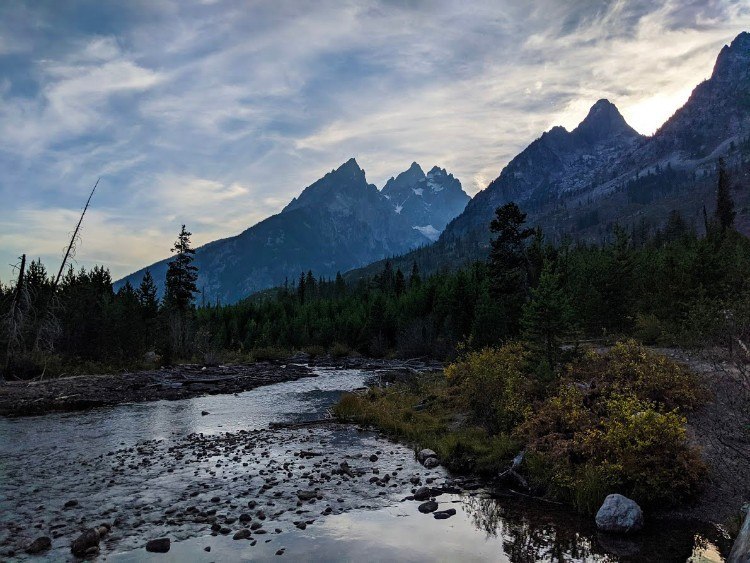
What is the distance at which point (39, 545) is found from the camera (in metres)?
11.0

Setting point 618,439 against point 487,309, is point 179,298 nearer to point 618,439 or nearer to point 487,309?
point 487,309

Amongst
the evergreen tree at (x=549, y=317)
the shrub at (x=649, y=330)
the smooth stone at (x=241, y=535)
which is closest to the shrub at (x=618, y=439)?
the evergreen tree at (x=549, y=317)

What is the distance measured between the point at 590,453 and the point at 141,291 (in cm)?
8105

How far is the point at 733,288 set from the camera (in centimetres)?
3566

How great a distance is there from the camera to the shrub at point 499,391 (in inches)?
795

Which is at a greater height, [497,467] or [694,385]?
[694,385]

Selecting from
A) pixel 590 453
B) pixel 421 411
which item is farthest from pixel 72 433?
pixel 590 453

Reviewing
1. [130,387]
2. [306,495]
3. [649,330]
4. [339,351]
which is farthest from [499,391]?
[339,351]

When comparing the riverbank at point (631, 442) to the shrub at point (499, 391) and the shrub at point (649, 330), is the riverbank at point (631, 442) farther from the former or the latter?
the shrub at point (649, 330)

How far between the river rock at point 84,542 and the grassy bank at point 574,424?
11.6m

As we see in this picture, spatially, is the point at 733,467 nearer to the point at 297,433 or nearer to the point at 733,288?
the point at 297,433

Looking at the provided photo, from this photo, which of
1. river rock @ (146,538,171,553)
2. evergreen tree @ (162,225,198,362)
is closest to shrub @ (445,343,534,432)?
river rock @ (146,538,171,553)

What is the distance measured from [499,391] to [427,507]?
926 centimetres

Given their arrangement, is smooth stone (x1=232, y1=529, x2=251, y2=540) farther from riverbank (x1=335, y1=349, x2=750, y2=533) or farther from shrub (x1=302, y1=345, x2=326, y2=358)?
shrub (x1=302, y1=345, x2=326, y2=358)
